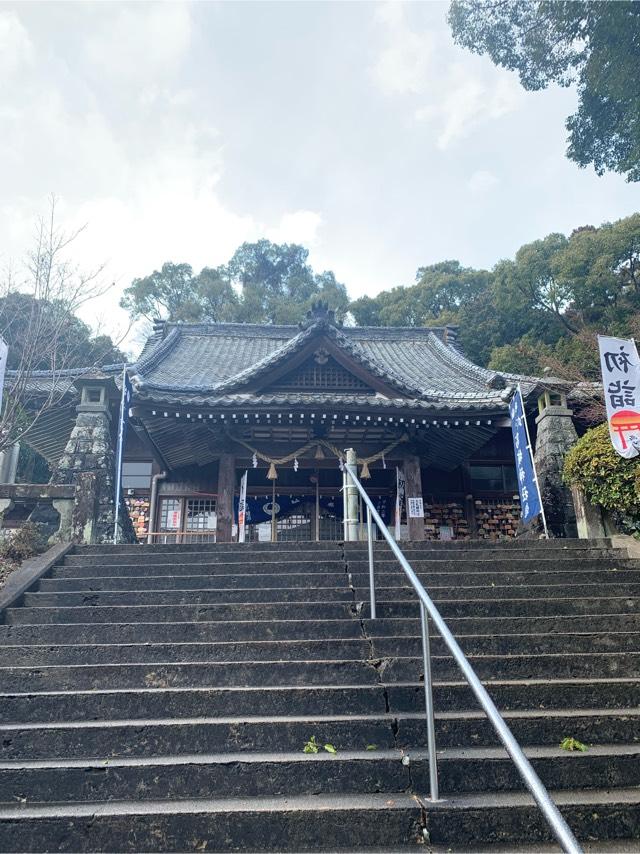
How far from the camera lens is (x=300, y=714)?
3.54m

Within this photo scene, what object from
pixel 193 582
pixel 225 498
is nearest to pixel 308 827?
pixel 193 582

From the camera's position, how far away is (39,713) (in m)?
3.61

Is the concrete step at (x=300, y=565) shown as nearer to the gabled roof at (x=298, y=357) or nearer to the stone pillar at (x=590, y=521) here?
the stone pillar at (x=590, y=521)

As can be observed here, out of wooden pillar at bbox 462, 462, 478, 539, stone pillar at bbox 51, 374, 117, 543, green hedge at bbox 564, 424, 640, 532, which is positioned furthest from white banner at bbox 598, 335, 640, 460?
stone pillar at bbox 51, 374, 117, 543

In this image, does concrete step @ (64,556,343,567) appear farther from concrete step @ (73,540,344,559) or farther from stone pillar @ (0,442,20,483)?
stone pillar @ (0,442,20,483)

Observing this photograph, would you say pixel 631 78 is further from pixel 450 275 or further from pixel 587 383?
pixel 450 275

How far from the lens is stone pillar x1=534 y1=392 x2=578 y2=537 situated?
9727mm

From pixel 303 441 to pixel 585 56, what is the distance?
1175 cm

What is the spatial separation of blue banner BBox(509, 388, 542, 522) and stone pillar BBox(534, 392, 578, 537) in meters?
0.92

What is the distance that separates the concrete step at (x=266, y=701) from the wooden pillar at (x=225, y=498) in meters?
5.95

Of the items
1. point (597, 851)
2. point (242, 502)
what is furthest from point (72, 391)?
point (597, 851)

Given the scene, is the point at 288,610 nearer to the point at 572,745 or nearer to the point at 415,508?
the point at 572,745

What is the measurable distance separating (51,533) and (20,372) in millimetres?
2114

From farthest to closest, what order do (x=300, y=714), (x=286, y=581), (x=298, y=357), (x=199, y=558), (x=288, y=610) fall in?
(x=298, y=357) → (x=199, y=558) → (x=286, y=581) → (x=288, y=610) → (x=300, y=714)
